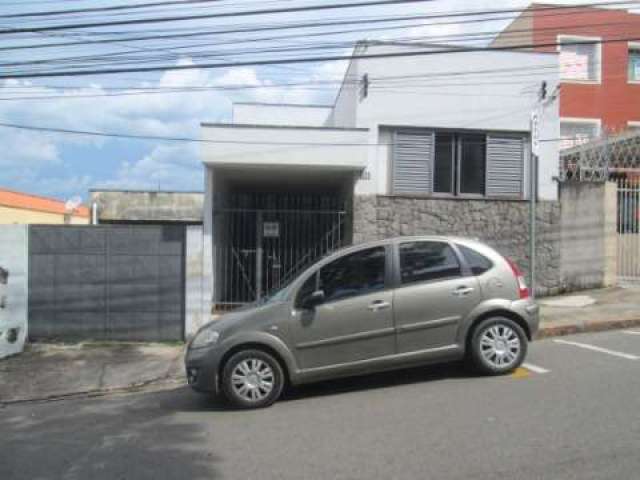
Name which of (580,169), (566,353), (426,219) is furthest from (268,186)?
(566,353)

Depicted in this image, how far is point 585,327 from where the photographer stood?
10477 millimetres

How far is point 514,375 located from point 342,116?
32.9 feet

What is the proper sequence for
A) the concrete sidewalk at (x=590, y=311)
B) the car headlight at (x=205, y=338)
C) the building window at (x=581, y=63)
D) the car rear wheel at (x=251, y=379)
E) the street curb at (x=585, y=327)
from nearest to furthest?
the car rear wheel at (x=251, y=379), the car headlight at (x=205, y=338), the street curb at (x=585, y=327), the concrete sidewalk at (x=590, y=311), the building window at (x=581, y=63)

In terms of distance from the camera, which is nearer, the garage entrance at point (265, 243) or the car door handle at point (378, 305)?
the car door handle at point (378, 305)

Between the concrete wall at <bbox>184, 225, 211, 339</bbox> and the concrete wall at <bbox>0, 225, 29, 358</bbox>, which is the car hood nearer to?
the concrete wall at <bbox>184, 225, 211, 339</bbox>

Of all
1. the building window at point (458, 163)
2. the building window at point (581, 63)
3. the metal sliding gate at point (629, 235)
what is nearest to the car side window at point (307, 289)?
the building window at point (458, 163)

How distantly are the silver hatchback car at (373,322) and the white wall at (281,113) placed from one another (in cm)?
1556

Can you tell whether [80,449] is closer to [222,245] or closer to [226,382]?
[226,382]

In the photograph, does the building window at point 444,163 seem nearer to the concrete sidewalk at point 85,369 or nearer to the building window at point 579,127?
the concrete sidewalk at point 85,369

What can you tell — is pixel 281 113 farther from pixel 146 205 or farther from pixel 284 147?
pixel 146 205

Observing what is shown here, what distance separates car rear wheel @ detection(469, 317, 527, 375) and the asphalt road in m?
0.17

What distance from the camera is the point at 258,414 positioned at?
6836mm

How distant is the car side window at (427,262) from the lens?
749 centimetres

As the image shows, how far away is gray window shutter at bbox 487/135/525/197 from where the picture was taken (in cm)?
1401
